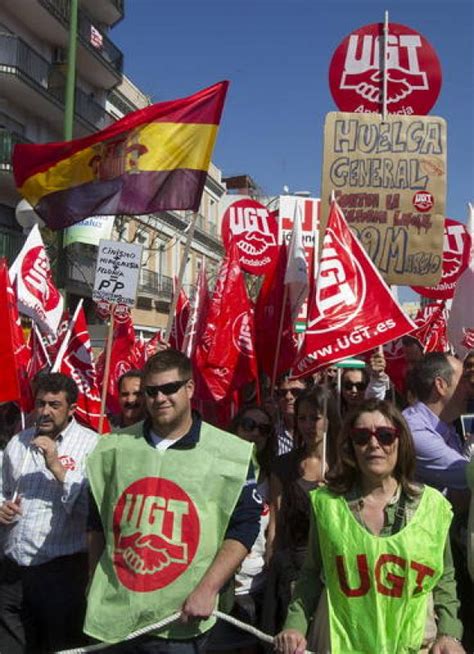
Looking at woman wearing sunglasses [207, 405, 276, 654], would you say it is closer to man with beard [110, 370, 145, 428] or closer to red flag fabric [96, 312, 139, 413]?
man with beard [110, 370, 145, 428]

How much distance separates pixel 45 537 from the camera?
386cm

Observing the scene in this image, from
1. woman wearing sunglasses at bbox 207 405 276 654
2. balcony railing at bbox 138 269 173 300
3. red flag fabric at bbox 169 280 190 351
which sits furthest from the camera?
balcony railing at bbox 138 269 173 300

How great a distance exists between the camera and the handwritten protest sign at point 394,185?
7.29 meters

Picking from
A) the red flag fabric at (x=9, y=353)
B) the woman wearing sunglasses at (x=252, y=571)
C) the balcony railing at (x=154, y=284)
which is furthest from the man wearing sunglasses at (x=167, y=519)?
the balcony railing at (x=154, y=284)

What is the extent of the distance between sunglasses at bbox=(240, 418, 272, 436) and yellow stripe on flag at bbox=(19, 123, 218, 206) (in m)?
2.04

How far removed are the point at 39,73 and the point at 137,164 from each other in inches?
864

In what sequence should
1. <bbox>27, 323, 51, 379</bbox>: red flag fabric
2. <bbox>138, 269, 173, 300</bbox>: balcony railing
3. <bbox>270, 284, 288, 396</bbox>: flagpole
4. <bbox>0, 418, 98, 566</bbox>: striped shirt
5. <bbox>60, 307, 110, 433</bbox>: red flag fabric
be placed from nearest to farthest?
<bbox>0, 418, 98, 566</bbox>: striped shirt
<bbox>60, 307, 110, 433</bbox>: red flag fabric
<bbox>27, 323, 51, 379</bbox>: red flag fabric
<bbox>270, 284, 288, 396</bbox>: flagpole
<bbox>138, 269, 173, 300</bbox>: balcony railing

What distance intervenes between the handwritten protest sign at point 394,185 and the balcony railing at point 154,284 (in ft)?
96.1

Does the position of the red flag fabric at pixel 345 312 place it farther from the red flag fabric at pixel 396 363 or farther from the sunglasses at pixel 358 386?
the red flag fabric at pixel 396 363

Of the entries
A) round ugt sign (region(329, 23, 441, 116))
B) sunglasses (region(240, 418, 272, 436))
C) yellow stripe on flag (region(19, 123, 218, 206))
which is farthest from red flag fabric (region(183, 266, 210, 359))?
round ugt sign (region(329, 23, 441, 116))

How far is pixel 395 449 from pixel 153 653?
1167 millimetres

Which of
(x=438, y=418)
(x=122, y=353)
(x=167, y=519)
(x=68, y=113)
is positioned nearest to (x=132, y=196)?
(x=122, y=353)

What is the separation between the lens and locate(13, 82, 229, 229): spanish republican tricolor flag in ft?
19.5

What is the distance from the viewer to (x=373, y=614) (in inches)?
110
